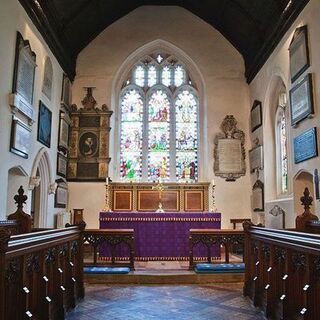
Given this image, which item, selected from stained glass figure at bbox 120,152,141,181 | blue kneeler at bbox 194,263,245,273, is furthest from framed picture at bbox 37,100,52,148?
blue kneeler at bbox 194,263,245,273

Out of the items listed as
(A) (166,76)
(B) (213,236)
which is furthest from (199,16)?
(B) (213,236)

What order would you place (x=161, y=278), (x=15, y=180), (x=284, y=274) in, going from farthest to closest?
(x=15, y=180), (x=161, y=278), (x=284, y=274)

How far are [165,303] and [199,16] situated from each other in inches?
327

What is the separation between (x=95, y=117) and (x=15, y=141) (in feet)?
12.7

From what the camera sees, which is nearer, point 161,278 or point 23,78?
point 161,278

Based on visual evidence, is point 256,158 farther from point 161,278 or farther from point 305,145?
point 161,278

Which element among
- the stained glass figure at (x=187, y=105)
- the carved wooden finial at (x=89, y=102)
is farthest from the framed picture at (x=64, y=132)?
the stained glass figure at (x=187, y=105)

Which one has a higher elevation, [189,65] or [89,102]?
[189,65]

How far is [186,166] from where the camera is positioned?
10383 mm

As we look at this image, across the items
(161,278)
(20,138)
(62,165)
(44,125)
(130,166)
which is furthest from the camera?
(130,166)

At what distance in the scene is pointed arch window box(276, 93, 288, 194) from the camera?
8453 mm

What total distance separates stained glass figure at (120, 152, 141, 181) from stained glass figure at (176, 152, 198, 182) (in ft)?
3.36

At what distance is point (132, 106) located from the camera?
35.1 feet

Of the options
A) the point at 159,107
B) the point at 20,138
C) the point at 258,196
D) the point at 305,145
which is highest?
→ the point at 159,107
